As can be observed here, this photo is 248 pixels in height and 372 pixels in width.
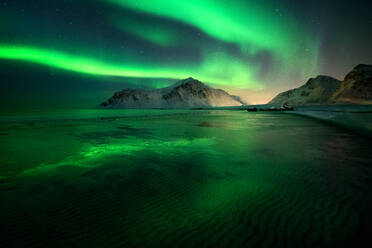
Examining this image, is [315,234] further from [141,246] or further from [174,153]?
[174,153]

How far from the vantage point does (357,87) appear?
14188cm

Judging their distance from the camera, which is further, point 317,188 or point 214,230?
point 317,188

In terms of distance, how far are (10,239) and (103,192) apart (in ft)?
7.58

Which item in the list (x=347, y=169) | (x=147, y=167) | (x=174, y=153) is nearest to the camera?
(x=347, y=169)

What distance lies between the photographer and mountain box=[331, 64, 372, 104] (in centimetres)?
13400

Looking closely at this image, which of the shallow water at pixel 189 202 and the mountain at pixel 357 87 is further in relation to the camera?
the mountain at pixel 357 87

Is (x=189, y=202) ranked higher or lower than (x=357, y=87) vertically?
lower

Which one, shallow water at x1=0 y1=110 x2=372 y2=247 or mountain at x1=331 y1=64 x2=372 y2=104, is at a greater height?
mountain at x1=331 y1=64 x2=372 y2=104

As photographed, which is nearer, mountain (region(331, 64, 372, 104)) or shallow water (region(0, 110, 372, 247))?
shallow water (region(0, 110, 372, 247))

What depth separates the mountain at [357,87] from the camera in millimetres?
134000

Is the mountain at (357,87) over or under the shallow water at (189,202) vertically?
over

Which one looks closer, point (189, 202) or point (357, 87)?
point (189, 202)

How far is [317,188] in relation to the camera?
5.64 meters

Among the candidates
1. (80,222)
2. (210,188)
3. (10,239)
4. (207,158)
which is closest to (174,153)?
(207,158)
